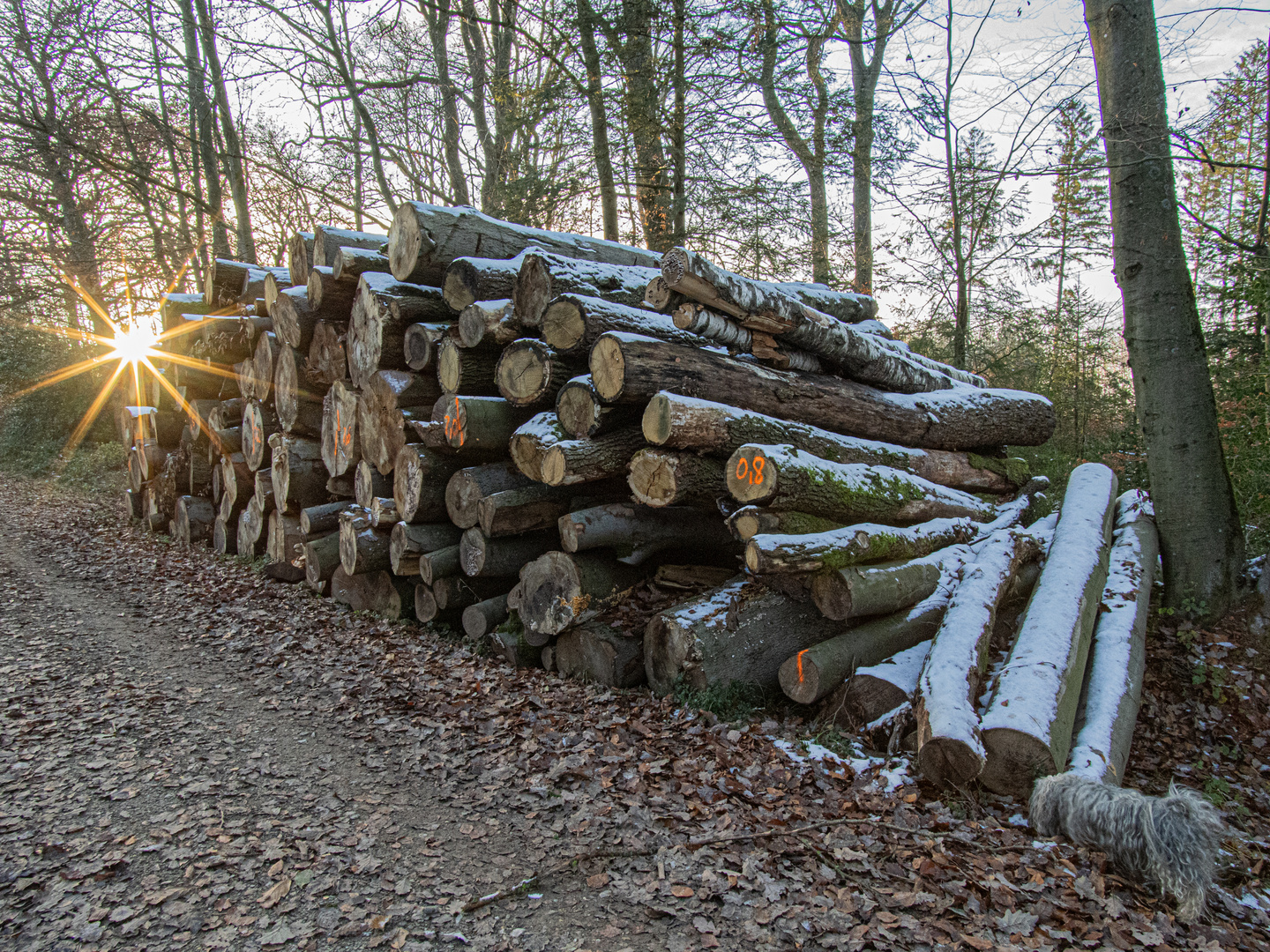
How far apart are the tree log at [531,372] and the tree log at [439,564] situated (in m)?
1.61

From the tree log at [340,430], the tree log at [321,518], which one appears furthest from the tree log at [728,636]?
the tree log at [321,518]

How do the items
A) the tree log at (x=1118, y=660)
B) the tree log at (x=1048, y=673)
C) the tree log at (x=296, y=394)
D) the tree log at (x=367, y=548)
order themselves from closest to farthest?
1. the tree log at (x=1048, y=673)
2. the tree log at (x=1118, y=660)
3. the tree log at (x=367, y=548)
4. the tree log at (x=296, y=394)

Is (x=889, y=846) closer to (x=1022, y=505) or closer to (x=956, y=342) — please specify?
(x=1022, y=505)

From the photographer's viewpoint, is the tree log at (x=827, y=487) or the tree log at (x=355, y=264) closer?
the tree log at (x=827, y=487)

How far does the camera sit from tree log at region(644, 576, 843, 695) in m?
4.61

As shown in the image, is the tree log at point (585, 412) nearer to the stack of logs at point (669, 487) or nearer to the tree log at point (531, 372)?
the stack of logs at point (669, 487)

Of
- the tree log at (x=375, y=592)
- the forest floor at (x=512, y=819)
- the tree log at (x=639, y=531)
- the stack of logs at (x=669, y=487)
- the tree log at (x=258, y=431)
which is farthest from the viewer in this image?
the tree log at (x=258, y=431)

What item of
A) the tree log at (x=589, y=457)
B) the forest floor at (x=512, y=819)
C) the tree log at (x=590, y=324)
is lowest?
the forest floor at (x=512, y=819)

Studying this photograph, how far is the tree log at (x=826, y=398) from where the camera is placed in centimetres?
498

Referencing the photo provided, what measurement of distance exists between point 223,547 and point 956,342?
38.0ft

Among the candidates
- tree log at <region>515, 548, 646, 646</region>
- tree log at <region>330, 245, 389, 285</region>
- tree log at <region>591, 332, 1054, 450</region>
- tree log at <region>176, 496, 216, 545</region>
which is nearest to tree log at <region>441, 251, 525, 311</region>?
tree log at <region>330, 245, 389, 285</region>

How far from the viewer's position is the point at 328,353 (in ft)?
24.3

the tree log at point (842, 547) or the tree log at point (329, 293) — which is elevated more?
the tree log at point (329, 293)

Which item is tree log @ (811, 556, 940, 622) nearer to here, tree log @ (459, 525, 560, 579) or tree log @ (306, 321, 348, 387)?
tree log @ (459, 525, 560, 579)
